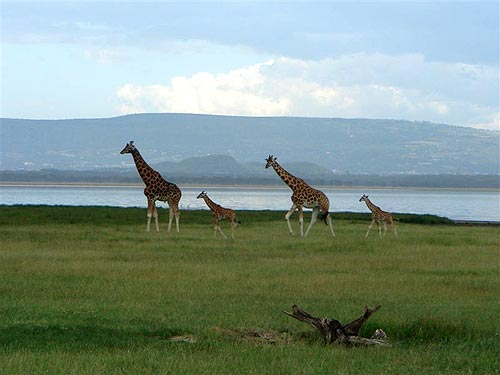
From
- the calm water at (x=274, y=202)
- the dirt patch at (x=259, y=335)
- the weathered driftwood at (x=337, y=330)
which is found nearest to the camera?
the weathered driftwood at (x=337, y=330)

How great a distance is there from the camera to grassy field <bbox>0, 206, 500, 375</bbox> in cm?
1248

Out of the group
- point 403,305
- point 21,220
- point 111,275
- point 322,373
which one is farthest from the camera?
point 21,220

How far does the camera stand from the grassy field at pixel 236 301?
1248 centimetres

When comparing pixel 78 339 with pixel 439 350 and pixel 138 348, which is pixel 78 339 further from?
pixel 439 350

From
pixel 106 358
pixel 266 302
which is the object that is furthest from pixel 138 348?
pixel 266 302

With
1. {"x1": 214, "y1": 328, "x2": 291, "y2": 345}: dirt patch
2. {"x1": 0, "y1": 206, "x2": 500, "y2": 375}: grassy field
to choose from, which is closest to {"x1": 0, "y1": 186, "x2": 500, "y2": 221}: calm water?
{"x1": 0, "y1": 206, "x2": 500, "y2": 375}: grassy field

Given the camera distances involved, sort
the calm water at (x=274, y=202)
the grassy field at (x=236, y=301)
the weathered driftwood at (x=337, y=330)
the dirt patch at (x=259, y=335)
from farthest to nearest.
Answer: the calm water at (x=274, y=202) < the dirt patch at (x=259, y=335) < the weathered driftwood at (x=337, y=330) < the grassy field at (x=236, y=301)

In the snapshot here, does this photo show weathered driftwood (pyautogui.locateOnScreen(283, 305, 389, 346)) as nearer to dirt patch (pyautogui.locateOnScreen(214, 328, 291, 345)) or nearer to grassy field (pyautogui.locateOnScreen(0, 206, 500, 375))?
grassy field (pyautogui.locateOnScreen(0, 206, 500, 375))

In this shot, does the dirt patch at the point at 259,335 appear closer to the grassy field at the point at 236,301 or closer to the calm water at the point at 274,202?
the grassy field at the point at 236,301

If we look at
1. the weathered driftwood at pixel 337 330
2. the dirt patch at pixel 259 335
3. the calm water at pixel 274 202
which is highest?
the calm water at pixel 274 202

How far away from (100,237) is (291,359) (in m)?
19.8

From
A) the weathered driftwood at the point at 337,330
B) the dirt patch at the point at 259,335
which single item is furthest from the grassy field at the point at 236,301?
the weathered driftwood at the point at 337,330

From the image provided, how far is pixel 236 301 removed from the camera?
1806cm

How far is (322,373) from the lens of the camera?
11.6m
